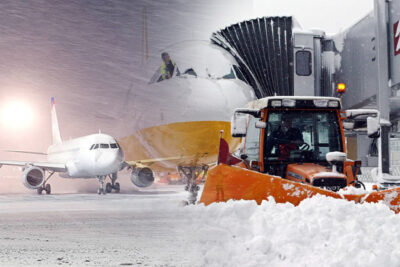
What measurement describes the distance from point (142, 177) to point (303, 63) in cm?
1442

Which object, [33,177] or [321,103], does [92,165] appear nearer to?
[33,177]

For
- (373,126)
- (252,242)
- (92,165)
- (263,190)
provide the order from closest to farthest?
1. (252,242)
2. (263,190)
3. (373,126)
4. (92,165)

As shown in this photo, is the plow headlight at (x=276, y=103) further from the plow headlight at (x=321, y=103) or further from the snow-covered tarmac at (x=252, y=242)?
A: the snow-covered tarmac at (x=252, y=242)

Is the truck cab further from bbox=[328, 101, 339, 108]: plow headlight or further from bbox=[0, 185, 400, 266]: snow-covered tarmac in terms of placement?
bbox=[0, 185, 400, 266]: snow-covered tarmac

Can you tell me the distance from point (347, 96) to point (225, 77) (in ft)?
10.6

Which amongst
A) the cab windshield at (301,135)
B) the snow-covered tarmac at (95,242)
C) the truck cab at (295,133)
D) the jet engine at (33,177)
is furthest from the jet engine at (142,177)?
the cab windshield at (301,135)

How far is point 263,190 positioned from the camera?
247 inches

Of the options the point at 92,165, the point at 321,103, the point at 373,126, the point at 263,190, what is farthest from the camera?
the point at 92,165

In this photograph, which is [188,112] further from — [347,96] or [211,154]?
[347,96]

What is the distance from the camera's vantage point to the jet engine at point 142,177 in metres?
24.4

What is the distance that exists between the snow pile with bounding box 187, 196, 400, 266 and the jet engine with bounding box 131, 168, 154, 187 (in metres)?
18.2

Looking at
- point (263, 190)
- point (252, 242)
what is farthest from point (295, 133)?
point (252, 242)

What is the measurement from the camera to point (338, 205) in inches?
220

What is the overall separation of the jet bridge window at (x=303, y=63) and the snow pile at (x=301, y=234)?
597 centimetres
